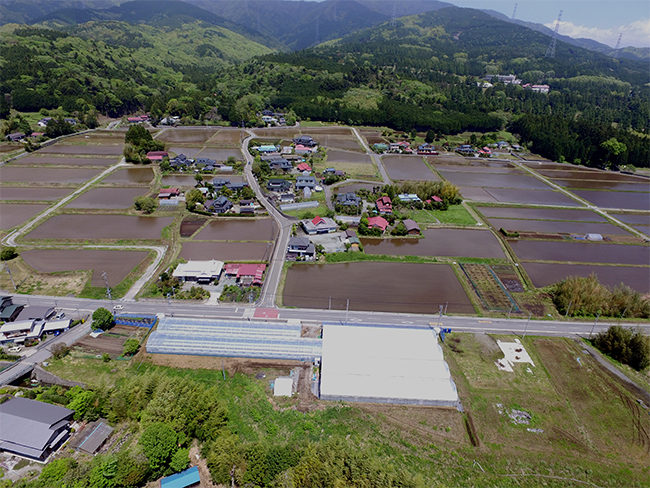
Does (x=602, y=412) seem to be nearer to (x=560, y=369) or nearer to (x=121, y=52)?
(x=560, y=369)

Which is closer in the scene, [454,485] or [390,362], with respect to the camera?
[454,485]

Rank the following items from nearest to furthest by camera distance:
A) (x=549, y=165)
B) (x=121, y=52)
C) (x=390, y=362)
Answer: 1. (x=390, y=362)
2. (x=549, y=165)
3. (x=121, y=52)

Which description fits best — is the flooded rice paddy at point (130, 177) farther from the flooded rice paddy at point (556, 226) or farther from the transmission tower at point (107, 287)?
the flooded rice paddy at point (556, 226)

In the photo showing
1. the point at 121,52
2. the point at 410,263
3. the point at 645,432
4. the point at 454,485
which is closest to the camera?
the point at 454,485

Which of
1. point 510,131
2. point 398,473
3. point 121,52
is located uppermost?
point 121,52

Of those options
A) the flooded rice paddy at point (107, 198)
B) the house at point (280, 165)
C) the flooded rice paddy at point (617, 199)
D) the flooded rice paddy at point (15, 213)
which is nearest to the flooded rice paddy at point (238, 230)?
the flooded rice paddy at point (107, 198)

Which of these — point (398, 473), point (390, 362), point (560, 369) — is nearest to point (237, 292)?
point (390, 362)

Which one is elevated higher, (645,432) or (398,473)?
(398,473)
